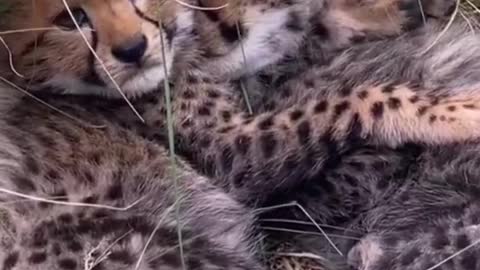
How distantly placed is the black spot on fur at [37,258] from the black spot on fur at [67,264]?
3 cm

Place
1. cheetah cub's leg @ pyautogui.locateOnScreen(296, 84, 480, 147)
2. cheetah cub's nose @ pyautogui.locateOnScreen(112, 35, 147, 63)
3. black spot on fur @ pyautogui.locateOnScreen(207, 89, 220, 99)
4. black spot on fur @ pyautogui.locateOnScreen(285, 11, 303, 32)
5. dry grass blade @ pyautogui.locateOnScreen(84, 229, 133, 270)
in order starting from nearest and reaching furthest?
dry grass blade @ pyautogui.locateOnScreen(84, 229, 133, 270), cheetah cub's nose @ pyautogui.locateOnScreen(112, 35, 147, 63), cheetah cub's leg @ pyautogui.locateOnScreen(296, 84, 480, 147), black spot on fur @ pyautogui.locateOnScreen(207, 89, 220, 99), black spot on fur @ pyautogui.locateOnScreen(285, 11, 303, 32)

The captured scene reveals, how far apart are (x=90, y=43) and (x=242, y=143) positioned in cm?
35

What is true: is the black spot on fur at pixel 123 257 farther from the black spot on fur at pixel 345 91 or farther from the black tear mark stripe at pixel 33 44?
the black spot on fur at pixel 345 91

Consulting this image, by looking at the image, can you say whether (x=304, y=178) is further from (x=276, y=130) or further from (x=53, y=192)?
(x=53, y=192)

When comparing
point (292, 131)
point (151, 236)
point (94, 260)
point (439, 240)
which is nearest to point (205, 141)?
point (292, 131)

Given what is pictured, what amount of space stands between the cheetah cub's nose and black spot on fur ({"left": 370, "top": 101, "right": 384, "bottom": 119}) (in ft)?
1.51

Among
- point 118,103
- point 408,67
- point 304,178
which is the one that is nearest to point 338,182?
point 304,178

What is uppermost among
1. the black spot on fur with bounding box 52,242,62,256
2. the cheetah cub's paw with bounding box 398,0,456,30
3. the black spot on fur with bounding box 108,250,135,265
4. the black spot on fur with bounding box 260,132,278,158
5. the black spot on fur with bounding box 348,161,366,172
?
the cheetah cub's paw with bounding box 398,0,456,30

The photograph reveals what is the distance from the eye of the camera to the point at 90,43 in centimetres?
279

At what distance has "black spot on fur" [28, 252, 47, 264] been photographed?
8.69ft

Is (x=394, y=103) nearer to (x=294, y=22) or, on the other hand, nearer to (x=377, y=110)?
(x=377, y=110)

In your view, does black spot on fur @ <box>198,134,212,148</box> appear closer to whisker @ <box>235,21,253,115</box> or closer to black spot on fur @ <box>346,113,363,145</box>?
whisker @ <box>235,21,253,115</box>

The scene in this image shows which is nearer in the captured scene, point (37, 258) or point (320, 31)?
point (37, 258)

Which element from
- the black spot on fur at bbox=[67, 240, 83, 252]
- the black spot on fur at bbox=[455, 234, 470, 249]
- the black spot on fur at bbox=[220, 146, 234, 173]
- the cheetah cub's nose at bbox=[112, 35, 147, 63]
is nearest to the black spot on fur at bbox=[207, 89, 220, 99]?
the black spot on fur at bbox=[220, 146, 234, 173]
